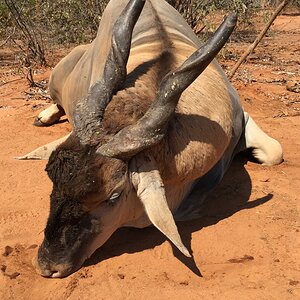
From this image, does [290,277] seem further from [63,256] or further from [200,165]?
[63,256]

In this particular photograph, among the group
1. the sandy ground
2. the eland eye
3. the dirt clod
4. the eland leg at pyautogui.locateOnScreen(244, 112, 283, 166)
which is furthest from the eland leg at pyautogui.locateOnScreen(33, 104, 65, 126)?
the eland eye

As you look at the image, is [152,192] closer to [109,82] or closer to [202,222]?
[109,82]

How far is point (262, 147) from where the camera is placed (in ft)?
17.6

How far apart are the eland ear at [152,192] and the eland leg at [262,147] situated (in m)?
2.19

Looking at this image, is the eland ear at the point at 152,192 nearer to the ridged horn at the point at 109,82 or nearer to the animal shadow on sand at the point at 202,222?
the ridged horn at the point at 109,82

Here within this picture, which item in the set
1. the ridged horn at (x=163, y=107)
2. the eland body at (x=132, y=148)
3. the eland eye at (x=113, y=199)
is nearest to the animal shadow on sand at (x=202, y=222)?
the eland body at (x=132, y=148)

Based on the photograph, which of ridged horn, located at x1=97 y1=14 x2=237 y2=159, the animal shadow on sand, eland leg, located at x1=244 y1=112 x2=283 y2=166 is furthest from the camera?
eland leg, located at x1=244 y1=112 x2=283 y2=166

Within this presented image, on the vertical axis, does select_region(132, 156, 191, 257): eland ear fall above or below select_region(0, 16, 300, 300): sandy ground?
above

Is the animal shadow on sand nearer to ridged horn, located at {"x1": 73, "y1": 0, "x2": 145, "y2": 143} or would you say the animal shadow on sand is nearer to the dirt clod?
the dirt clod

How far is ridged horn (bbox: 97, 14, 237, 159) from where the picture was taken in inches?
127

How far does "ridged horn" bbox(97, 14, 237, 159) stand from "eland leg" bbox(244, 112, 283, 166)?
2.20m

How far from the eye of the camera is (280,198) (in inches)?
184

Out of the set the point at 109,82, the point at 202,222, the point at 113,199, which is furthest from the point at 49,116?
the point at 113,199

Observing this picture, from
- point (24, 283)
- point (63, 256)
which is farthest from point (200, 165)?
point (24, 283)
